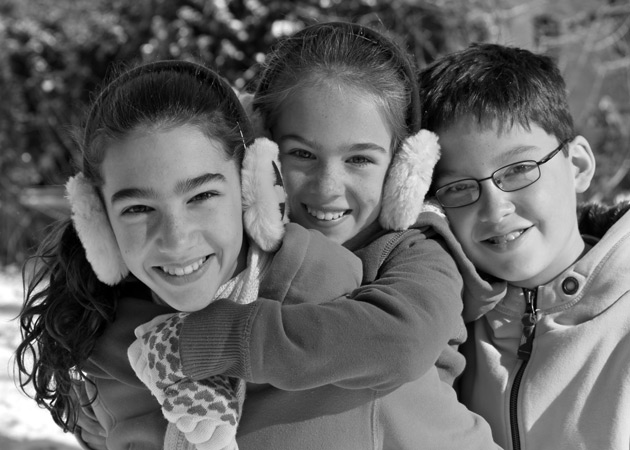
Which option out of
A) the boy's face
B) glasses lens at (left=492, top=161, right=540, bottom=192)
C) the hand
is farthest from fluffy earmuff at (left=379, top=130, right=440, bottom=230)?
the hand

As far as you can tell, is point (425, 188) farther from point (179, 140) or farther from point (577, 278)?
point (179, 140)

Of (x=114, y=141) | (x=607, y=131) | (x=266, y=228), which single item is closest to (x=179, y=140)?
(x=114, y=141)

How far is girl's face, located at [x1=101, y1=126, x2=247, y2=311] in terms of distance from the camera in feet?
6.20

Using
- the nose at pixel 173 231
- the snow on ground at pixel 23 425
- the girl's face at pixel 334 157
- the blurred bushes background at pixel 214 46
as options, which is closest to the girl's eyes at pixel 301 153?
the girl's face at pixel 334 157

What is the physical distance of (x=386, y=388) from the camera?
194 cm

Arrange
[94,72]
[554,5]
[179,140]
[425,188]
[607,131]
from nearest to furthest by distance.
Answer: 1. [179,140]
2. [425,188]
3. [554,5]
4. [607,131]
5. [94,72]

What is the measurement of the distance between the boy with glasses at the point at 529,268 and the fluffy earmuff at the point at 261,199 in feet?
1.95

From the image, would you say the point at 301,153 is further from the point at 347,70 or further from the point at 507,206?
the point at 507,206

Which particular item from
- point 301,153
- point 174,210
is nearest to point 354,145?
point 301,153

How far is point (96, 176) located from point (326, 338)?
79cm

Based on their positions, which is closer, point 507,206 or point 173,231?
point 173,231

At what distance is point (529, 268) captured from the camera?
231 centimetres

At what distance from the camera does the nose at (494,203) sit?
7.46ft

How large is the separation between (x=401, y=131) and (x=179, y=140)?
0.72m
